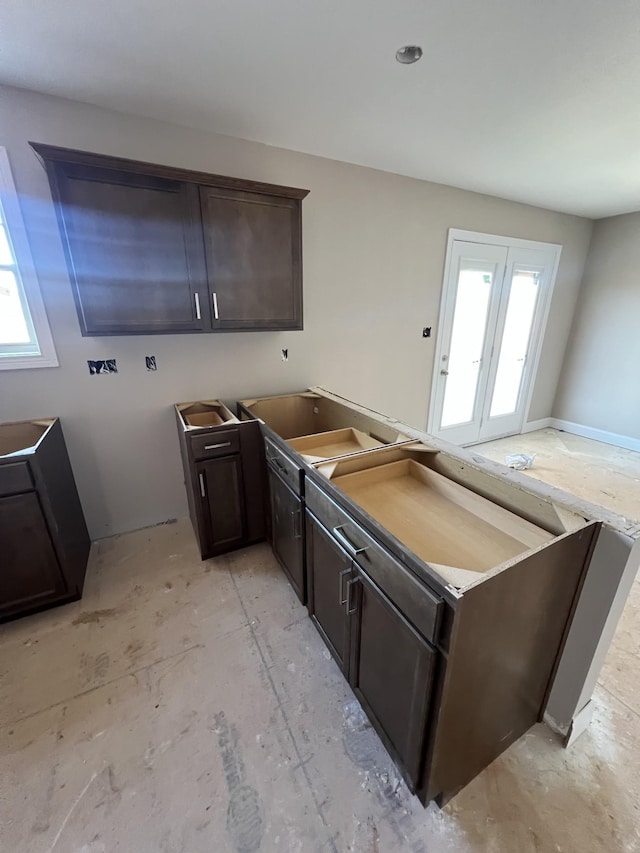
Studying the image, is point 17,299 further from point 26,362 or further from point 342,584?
point 342,584

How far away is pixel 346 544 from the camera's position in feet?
4.12

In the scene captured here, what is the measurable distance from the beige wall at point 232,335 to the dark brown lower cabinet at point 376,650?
1453mm

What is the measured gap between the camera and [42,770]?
1.23 m

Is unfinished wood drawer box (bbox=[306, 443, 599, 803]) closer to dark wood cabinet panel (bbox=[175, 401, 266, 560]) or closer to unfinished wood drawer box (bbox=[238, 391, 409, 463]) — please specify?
unfinished wood drawer box (bbox=[238, 391, 409, 463])

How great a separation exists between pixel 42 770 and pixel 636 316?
5.82 metres

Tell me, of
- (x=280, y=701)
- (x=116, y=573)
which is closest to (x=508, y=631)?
(x=280, y=701)

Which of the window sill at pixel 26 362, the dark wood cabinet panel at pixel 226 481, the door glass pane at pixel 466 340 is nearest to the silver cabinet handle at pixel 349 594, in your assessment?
the dark wood cabinet panel at pixel 226 481

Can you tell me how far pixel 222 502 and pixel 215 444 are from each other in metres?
0.39

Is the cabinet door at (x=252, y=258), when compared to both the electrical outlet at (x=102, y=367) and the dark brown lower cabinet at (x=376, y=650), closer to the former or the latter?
the electrical outlet at (x=102, y=367)

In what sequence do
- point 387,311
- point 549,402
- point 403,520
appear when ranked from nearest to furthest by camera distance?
point 403,520, point 387,311, point 549,402

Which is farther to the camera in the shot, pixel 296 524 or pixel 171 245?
pixel 171 245

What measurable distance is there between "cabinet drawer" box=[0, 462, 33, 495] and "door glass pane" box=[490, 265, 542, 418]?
429 centimetres

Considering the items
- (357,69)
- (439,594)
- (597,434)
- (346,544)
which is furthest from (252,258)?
(597,434)

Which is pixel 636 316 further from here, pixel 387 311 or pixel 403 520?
pixel 403 520
